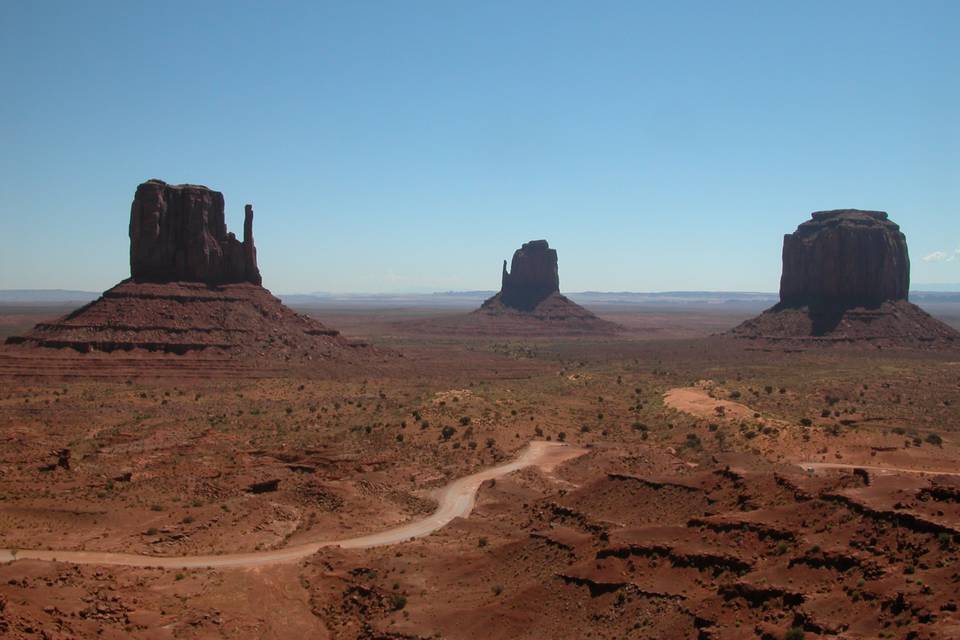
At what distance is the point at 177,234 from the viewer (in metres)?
87.6

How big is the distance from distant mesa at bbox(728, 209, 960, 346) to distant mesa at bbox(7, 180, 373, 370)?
69152 mm

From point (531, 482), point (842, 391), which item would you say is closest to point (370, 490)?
point (531, 482)

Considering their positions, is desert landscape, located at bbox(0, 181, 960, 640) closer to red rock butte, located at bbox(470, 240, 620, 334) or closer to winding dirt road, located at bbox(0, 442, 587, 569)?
winding dirt road, located at bbox(0, 442, 587, 569)

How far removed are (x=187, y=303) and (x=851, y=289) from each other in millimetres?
95452

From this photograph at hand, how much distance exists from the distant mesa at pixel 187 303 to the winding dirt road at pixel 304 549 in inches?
1839

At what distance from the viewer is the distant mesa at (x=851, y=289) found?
4678 inches

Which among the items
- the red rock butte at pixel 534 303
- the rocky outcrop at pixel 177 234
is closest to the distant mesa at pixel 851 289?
the red rock butte at pixel 534 303

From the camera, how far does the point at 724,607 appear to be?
20766 millimetres

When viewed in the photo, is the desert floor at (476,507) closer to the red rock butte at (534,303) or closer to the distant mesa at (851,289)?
the distant mesa at (851,289)

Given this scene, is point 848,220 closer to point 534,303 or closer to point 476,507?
point 534,303

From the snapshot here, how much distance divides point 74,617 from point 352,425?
33.3m

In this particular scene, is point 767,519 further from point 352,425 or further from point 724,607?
point 352,425

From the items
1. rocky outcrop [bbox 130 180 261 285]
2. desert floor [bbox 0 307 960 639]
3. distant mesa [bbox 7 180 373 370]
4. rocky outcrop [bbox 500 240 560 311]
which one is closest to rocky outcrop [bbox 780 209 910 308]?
desert floor [bbox 0 307 960 639]

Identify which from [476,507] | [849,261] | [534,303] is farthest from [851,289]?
[476,507]
